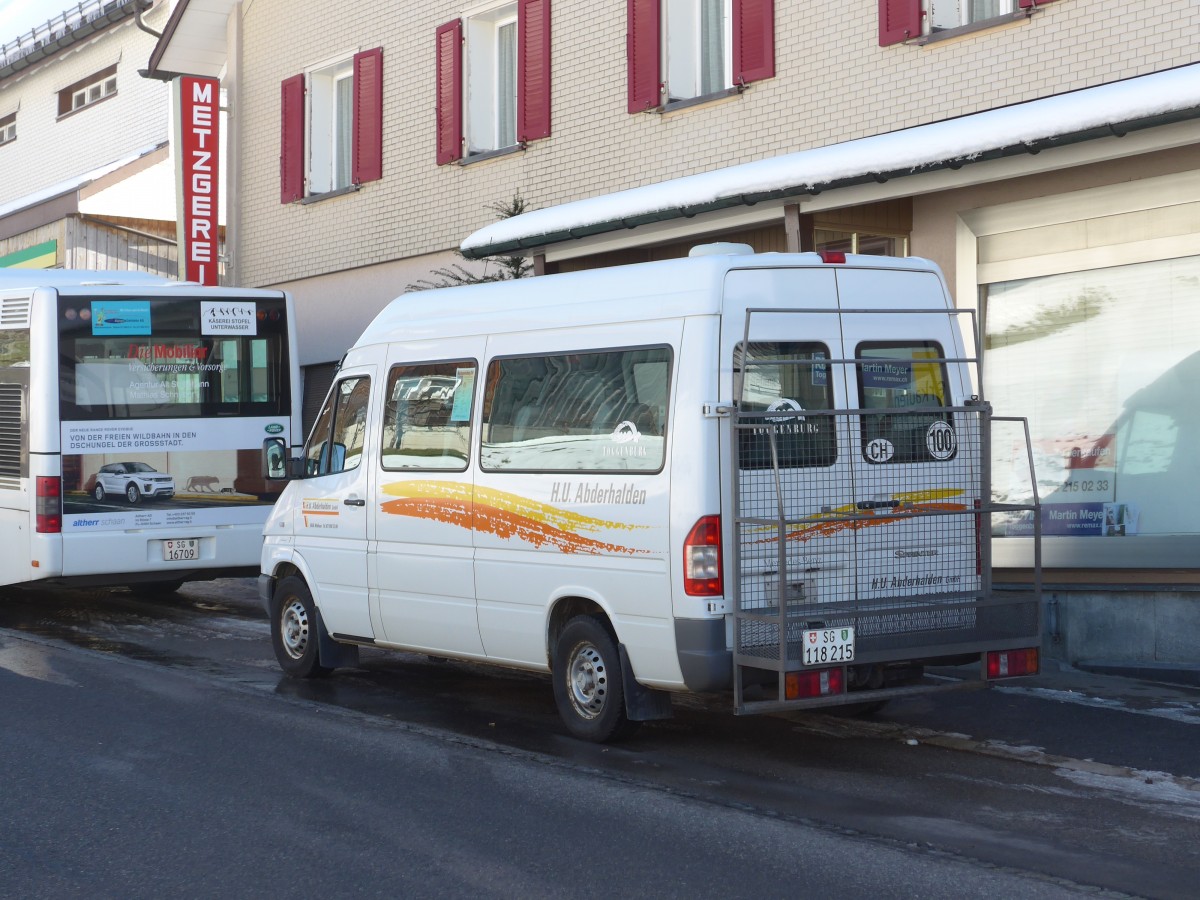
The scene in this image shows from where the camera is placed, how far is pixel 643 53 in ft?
51.4

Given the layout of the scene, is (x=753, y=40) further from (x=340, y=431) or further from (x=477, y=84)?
(x=340, y=431)

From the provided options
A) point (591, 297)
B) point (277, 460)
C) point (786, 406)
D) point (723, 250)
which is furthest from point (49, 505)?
point (786, 406)

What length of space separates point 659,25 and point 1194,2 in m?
5.91

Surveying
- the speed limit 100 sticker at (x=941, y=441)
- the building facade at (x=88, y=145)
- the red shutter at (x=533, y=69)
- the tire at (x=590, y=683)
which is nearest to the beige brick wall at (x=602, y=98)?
the red shutter at (x=533, y=69)

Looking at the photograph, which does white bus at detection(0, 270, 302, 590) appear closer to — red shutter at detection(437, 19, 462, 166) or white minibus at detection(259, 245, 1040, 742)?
white minibus at detection(259, 245, 1040, 742)

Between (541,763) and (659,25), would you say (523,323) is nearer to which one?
(541,763)

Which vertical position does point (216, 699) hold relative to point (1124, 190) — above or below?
below

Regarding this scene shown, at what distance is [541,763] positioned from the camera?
24.6 ft

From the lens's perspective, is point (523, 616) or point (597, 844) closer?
point (597, 844)

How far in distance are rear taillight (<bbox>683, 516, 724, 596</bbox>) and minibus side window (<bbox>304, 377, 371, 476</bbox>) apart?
3064 millimetres

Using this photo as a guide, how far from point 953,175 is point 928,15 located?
2332 mm

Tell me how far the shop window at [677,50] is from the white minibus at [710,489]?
7.13 meters

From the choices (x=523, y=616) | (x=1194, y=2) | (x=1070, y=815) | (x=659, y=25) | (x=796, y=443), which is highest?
(x=659, y=25)

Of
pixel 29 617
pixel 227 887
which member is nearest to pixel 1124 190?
pixel 227 887
